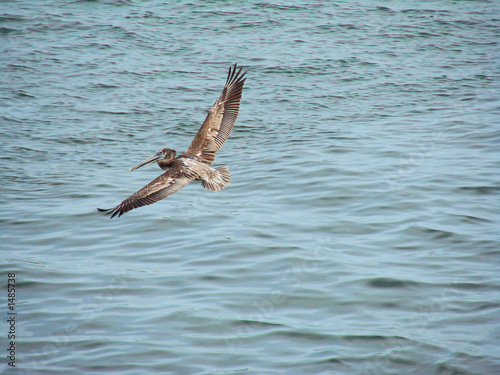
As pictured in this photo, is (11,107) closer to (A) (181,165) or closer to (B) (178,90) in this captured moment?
(B) (178,90)

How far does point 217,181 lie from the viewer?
23.7 feet

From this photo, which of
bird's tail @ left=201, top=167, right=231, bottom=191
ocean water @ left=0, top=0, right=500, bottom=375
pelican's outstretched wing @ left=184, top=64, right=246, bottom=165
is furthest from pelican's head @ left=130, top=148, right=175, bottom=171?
ocean water @ left=0, top=0, right=500, bottom=375

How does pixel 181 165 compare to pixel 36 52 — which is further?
pixel 36 52

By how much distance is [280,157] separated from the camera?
10.5 metres

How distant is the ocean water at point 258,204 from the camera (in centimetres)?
585

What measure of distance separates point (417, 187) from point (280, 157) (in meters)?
2.33

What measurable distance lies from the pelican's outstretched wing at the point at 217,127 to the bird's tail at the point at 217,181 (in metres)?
0.54

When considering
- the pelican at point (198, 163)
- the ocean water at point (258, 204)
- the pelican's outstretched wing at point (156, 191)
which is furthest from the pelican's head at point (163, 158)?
the ocean water at point (258, 204)

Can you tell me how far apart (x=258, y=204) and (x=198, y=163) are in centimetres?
148

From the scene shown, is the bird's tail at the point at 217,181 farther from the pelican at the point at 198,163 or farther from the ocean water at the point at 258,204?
the ocean water at the point at 258,204

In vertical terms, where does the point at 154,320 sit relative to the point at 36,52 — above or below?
below

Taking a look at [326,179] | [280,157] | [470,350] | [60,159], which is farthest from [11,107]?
[470,350]

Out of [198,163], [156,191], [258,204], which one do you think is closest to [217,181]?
[198,163]

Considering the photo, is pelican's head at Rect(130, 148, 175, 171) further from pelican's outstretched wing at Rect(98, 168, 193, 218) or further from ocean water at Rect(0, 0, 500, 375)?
ocean water at Rect(0, 0, 500, 375)
